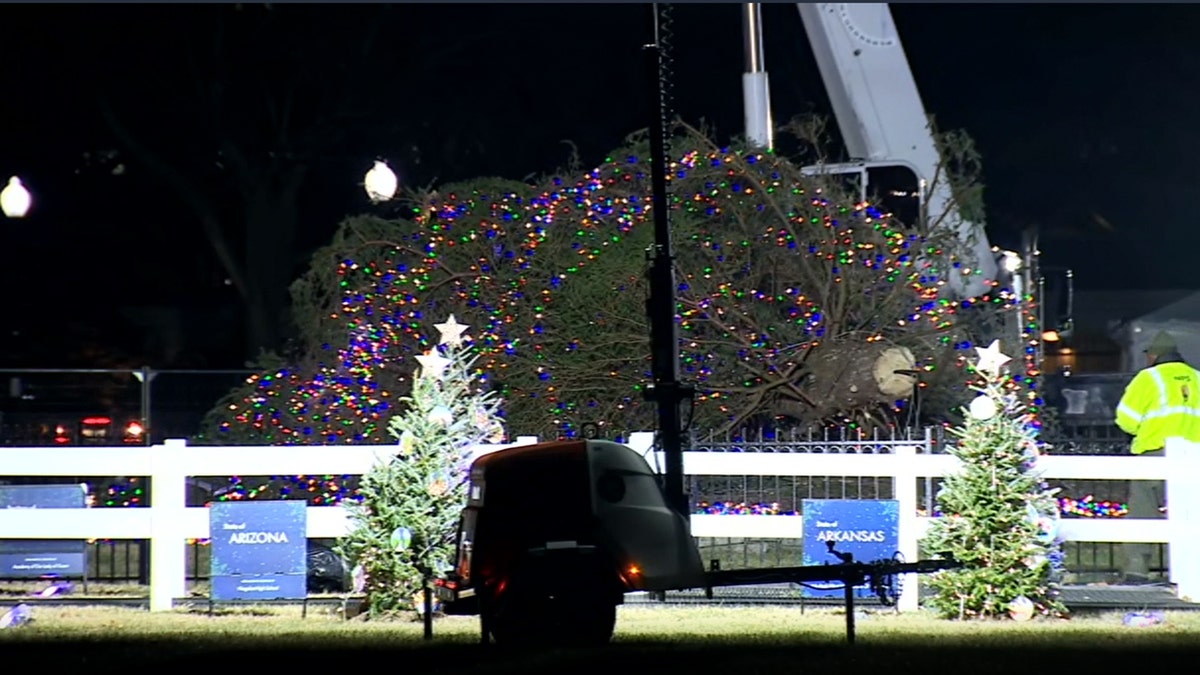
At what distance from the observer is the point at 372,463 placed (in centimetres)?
1472

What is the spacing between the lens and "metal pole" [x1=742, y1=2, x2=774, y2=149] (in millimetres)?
22031

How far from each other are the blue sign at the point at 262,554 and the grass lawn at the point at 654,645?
24 centimetres

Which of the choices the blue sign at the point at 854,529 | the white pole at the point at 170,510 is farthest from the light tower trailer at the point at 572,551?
the white pole at the point at 170,510

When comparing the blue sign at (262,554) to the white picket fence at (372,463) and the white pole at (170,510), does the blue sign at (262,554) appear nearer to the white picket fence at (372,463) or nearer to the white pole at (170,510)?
the white picket fence at (372,463)

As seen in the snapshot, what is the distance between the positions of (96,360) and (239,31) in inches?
283

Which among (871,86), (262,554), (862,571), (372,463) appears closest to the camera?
(862,571)

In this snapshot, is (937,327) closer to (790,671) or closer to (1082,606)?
(1082,606)

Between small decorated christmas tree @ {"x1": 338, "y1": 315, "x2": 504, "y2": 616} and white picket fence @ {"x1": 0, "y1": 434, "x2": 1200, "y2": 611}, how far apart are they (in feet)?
1.25

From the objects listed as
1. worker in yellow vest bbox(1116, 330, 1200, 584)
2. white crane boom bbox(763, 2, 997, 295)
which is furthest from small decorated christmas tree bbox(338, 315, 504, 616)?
Answer: white crane boom bbox(763, 2, 997, 295)

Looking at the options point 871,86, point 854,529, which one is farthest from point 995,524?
point 871,86

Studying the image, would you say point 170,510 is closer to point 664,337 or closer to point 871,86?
point 664,337

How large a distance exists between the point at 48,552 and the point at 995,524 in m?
8.08

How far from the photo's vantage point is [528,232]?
19734 millimetres

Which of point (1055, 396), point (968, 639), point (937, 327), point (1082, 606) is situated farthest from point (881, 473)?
point (1055, 396)
